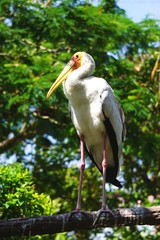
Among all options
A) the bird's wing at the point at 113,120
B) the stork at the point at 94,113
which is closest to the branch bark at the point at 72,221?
the stork at the point at 94,113

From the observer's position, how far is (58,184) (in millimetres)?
10875

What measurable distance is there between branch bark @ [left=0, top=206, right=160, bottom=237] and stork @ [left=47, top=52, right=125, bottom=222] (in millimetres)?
393

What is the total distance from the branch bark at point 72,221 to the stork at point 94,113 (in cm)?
39

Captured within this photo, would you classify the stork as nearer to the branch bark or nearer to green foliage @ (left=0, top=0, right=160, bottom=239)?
the branch bark

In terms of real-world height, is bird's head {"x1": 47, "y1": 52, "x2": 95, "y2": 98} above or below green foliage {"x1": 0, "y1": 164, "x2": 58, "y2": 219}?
above

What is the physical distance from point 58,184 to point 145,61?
2.46 meters

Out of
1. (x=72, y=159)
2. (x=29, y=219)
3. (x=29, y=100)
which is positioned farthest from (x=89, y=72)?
(x=72, y=159)

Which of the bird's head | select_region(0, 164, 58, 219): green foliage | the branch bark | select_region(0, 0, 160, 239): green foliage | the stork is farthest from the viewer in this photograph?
select_region(0, 0, 160, 239): green foliage

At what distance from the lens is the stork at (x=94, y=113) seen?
5.61m

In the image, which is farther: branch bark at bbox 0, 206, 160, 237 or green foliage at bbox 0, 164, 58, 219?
green foliage at bbox 0, 164, 58, 219

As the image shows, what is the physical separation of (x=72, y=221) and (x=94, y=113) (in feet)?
3.37

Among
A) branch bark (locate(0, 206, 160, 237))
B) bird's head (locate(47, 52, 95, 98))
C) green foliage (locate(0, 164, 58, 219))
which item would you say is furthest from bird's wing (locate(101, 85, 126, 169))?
branch bark (locate(0, 206, 160, 237))

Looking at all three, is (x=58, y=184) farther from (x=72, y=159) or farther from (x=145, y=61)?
(x=145, y=61)

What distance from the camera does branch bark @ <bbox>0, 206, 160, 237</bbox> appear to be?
491cm
